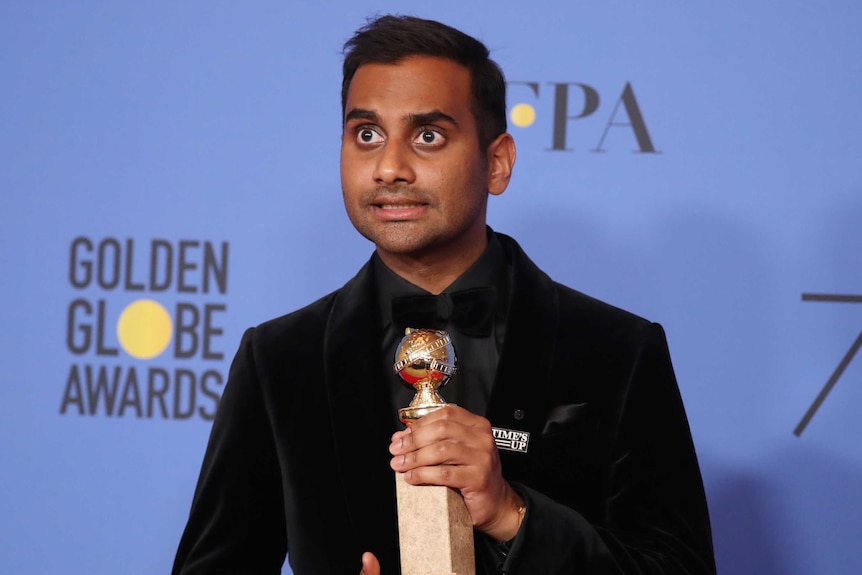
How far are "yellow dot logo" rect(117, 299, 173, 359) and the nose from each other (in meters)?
1.08

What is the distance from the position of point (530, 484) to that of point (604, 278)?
0.97 metres

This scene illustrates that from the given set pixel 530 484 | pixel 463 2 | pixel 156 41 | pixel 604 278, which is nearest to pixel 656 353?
pixel 530 484

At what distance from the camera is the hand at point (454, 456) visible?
1286 mm

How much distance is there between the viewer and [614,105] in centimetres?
257

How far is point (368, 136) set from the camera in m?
1.69

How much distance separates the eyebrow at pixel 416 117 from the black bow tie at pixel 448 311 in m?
0.26

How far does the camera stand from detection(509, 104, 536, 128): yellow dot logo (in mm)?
2584

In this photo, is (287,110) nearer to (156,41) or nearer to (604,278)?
(156,41)

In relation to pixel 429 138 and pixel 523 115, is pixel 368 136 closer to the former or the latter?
pixel 429 138

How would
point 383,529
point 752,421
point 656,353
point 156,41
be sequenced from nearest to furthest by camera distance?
point 383,529 → point 656,353 → point 752,421 → point 156,41

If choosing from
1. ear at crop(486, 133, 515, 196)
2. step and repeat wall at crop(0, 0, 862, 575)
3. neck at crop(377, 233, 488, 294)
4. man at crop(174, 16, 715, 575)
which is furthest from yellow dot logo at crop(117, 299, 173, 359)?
ear at crop(486, 133, 515, 196)

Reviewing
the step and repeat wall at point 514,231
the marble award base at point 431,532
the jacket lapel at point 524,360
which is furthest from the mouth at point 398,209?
the step and repeat wall at point 514,231

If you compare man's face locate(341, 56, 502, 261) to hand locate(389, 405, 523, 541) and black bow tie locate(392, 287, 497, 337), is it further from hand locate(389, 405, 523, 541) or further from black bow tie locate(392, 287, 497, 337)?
hand locate(389, 405, 523, 541)

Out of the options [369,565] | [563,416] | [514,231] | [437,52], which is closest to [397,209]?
[437,52]
